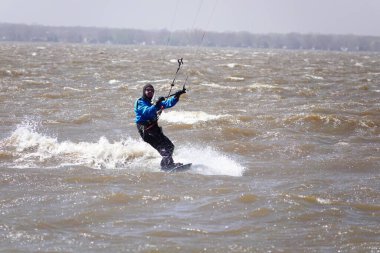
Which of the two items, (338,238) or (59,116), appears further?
(59,116)

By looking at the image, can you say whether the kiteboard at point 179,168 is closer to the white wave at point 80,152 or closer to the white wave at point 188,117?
the white wave at point 80,152

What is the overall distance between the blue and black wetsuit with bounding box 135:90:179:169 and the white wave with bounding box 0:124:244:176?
17.6 inches

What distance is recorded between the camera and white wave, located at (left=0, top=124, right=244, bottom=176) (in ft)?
46.2

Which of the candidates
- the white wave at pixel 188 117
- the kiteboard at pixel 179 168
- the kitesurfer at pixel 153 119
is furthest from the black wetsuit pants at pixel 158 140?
the white wave at pixel 188 117

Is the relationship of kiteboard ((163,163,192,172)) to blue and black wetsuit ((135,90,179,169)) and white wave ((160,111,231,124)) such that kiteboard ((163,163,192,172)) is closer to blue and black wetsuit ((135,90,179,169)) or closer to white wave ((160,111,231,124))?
blue and black wetsuit ((135,90,179,169))

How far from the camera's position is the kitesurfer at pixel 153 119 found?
42.2ft

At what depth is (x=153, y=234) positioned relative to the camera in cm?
904

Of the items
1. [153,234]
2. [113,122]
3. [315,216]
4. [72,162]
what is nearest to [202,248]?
[153,234]

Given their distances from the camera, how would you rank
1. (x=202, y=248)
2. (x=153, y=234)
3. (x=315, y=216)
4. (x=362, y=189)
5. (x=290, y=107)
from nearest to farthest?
(x=202, y=248) → (x=153, y=234) → (x=315, y=216) → (x=362, y=189) → (x=290, y=107)

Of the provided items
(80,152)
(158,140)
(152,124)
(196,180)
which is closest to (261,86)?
(80,152)

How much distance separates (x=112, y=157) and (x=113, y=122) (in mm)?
6314

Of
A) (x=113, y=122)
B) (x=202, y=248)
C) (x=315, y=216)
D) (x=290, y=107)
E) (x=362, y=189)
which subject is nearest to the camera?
(x=202, y=248)

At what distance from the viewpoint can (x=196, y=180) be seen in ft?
41.5

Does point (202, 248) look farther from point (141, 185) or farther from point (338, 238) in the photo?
point (141, 185)
